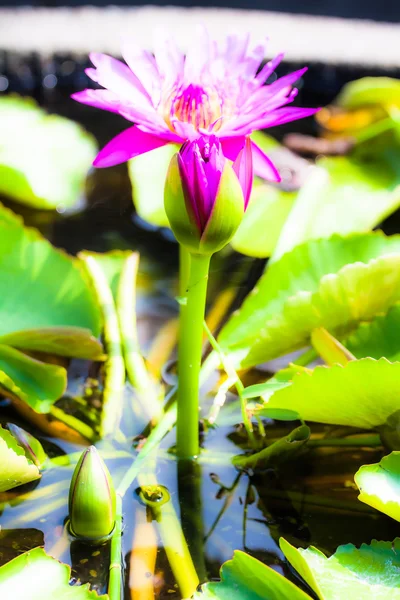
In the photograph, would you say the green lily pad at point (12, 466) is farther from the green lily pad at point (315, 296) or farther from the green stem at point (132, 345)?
the green lily pad at point (315, 296)

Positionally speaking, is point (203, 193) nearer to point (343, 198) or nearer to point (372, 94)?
point (343, 198)

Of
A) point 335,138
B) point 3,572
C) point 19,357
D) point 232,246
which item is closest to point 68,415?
point 19,357

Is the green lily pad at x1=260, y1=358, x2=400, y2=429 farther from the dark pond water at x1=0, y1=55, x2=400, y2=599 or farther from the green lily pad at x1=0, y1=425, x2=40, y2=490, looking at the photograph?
the green lily pad at x1=0, y1=425, x2=40, y2=490

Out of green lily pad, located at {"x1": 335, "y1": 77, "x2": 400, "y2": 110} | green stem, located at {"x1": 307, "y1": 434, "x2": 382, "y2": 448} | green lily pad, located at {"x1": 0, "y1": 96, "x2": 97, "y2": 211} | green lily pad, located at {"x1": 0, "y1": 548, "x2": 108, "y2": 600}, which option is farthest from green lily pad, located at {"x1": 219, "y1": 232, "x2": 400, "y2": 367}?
green lily pad, located at {"x1": 335, "y1": 77, "x2": 400, "y2": 110}

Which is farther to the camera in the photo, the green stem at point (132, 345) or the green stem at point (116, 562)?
the green stem at point (132, 345)

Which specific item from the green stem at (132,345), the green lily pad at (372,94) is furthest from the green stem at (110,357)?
the green lily pad at (372,94)

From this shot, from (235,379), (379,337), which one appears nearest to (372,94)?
(379,337)
